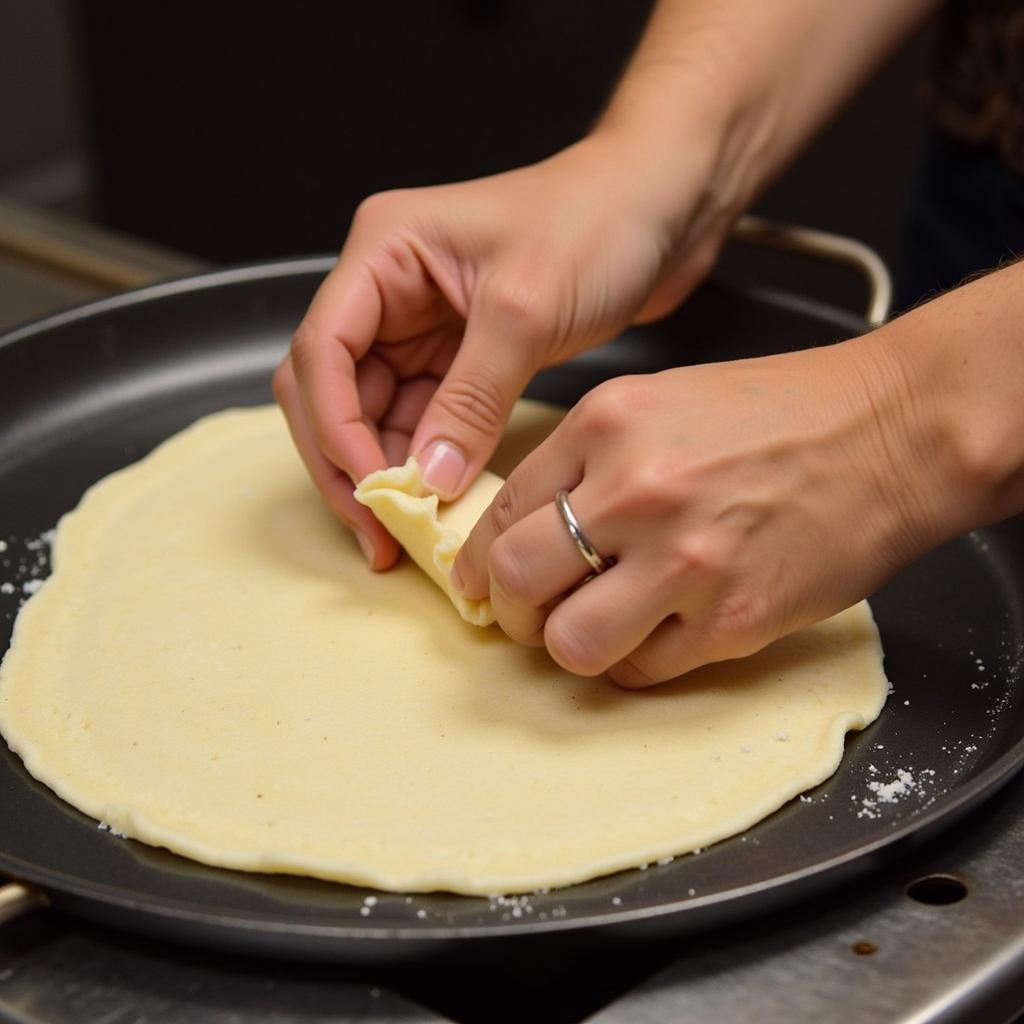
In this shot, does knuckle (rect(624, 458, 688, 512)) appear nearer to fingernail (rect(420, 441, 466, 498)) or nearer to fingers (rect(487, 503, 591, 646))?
fingers (rect(487, 503, 591, 646))

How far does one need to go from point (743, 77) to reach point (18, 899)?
3.51 feet

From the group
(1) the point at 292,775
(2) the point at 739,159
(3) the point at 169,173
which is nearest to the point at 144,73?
(3) the point at 169,173

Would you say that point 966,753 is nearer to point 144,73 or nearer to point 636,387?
point 636,387

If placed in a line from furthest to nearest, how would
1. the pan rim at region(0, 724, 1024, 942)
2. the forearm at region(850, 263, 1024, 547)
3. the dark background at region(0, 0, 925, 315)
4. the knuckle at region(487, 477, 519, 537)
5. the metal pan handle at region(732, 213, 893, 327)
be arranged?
1. the dark background at region(0, 0, 925, 315)
2. the metal pan handle at region(732, 213, 893, 327)
3. the knuckle at region(487, 477, 519, 537)
4. the forearm at region(850, 263, 1024, 547)
5. the pan rim at region(0, 724, 1024, 942)

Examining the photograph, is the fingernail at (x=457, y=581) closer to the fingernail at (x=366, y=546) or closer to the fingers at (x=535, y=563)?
the fingers at (x=535, y=563)

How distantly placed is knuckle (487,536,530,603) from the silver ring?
5cm

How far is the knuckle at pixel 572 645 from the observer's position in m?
0.94

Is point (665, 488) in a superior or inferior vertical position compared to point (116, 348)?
superior

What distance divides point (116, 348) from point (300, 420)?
385mm

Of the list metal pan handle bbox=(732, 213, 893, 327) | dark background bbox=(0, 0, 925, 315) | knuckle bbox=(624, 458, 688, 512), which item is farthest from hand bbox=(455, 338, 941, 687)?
dark background bbox=(0, 0, 925, 315)

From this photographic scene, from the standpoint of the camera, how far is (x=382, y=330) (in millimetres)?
1295

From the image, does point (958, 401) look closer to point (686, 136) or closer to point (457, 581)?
point (457, 581)

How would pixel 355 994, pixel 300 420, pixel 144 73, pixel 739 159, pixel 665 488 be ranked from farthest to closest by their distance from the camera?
pixel 144 73 < pixel 739 159 < pixel 300 420 < pixel 665 488 < pixel 355 994

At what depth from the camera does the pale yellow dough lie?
35.3 inches
